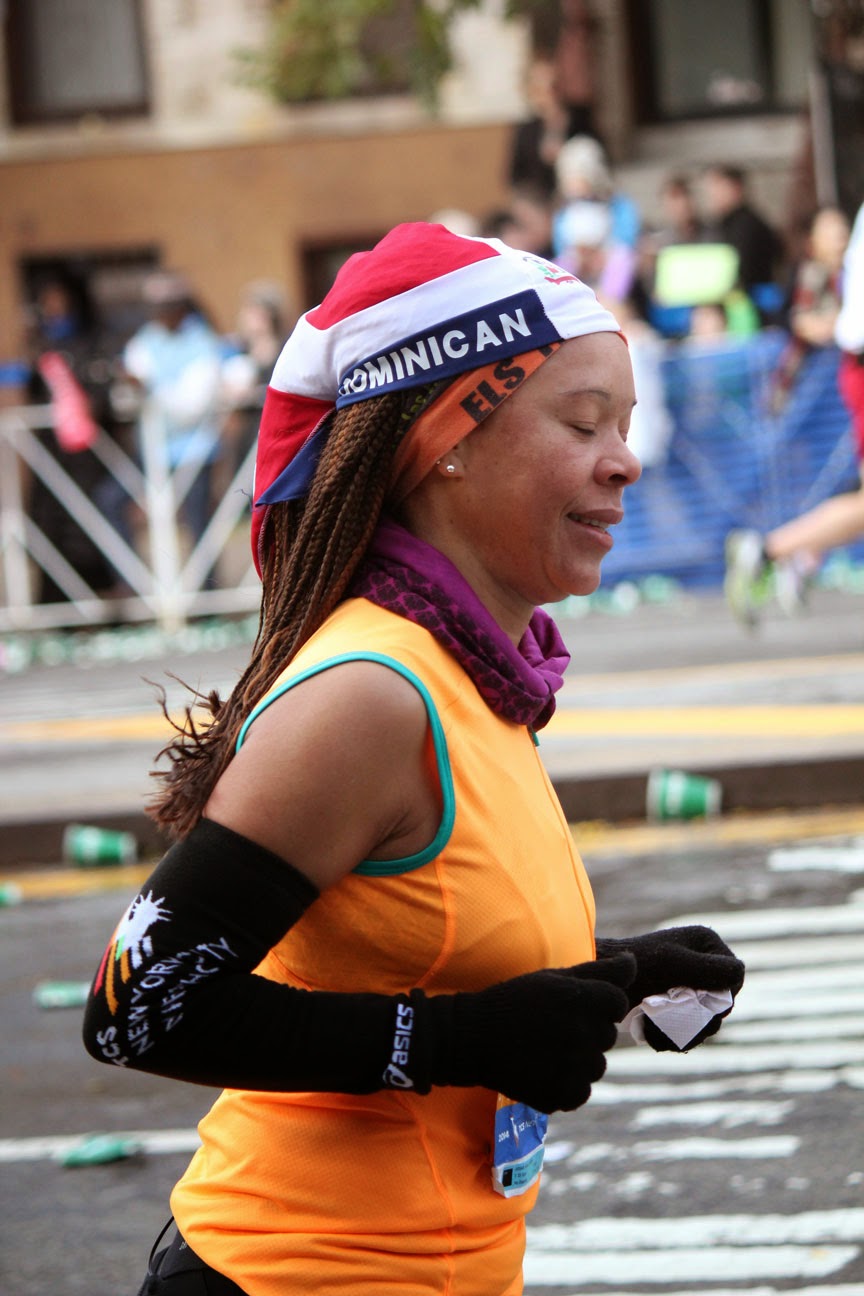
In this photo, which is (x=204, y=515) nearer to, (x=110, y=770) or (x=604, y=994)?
(x=110, y=770)

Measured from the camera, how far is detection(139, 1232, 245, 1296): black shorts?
2.11m

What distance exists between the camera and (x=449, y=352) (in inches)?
83.8

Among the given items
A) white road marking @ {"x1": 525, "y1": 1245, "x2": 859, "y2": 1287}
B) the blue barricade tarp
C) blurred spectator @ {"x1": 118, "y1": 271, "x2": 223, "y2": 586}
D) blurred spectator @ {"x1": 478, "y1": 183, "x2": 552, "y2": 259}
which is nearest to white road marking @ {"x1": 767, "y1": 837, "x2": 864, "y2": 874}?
white road marking @ {"x1": 525, "y1": 1245, "x2": 859, "y2": 1287}

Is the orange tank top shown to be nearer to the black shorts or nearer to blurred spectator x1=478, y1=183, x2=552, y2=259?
the black shorts

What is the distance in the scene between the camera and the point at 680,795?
7172 mm

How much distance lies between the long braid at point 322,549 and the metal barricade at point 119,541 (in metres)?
13.6

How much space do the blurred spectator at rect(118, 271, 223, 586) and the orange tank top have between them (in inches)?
538

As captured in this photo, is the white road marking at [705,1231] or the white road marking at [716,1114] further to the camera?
the white road marking at [716,1114]

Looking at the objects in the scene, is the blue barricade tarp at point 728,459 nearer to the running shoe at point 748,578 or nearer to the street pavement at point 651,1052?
the running shoe at point 748,578

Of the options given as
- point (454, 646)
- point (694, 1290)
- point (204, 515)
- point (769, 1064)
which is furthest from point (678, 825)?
point (204, 515)

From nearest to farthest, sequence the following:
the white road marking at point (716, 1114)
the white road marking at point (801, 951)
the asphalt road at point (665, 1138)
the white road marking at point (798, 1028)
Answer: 1. the asphalt road at point (665, 1138)
2. the white road marking at point (716, 1114)
3. the white road marking at point (798, 1028)
4. the white road marking at point (801, 951)

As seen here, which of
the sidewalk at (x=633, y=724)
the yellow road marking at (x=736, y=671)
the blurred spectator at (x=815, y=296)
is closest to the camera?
the sidewalk at (x=633, y=724)

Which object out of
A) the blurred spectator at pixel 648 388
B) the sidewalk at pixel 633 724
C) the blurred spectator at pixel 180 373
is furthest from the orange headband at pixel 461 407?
the blurred spectator at pixel 180 373

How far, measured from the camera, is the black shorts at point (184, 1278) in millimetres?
2105
